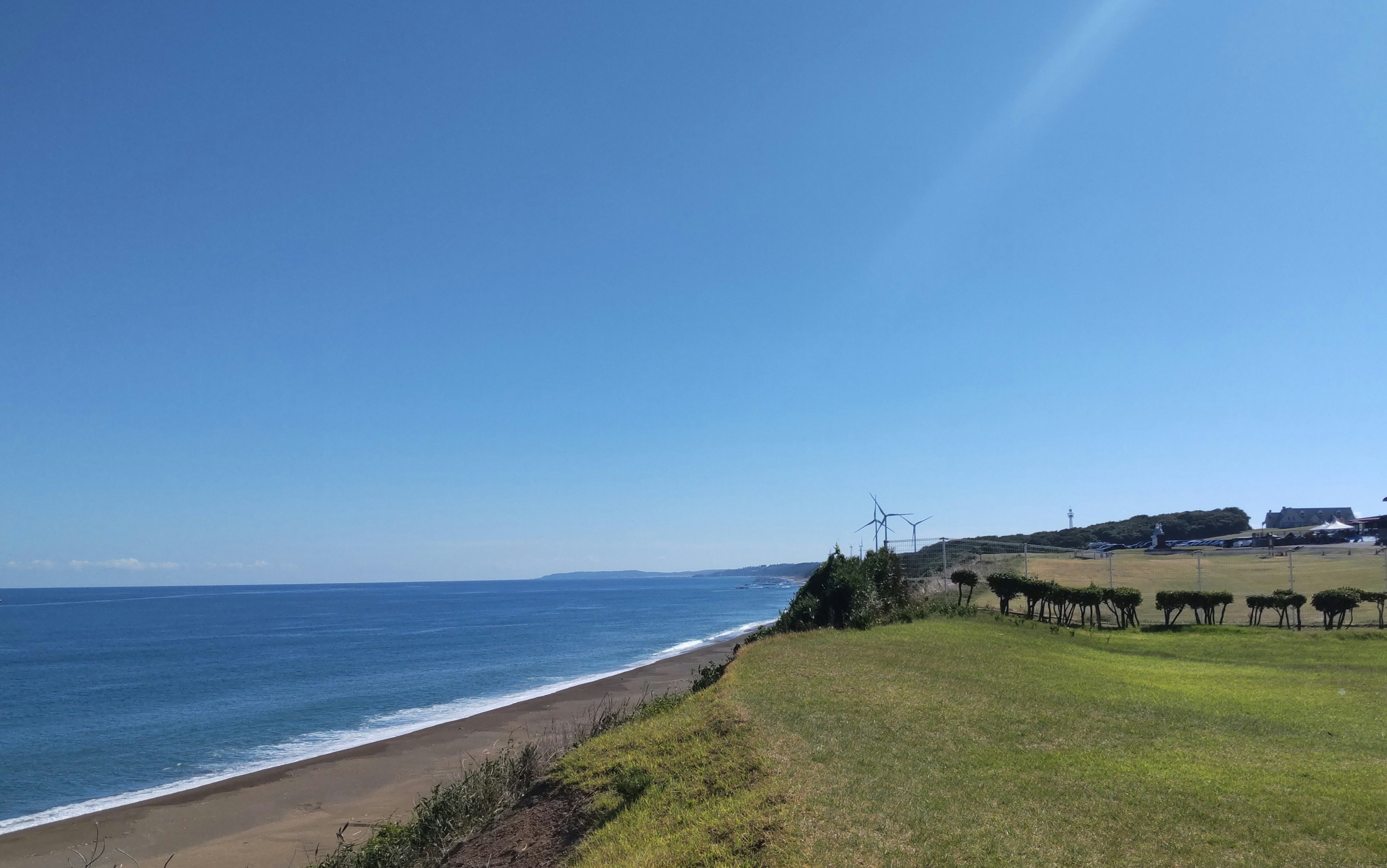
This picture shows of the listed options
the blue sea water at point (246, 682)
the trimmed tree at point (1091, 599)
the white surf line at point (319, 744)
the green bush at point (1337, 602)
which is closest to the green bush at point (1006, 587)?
the trimmed tree at point (1091, 599)

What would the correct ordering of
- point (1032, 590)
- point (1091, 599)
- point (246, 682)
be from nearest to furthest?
1. point (1091, 599)
2. point (1032, 590)
3. point (246, 682)

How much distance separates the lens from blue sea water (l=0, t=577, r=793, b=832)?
2430 centimetres

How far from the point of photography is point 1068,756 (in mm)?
9289

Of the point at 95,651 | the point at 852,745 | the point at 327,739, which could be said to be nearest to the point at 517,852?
the point at 852,745

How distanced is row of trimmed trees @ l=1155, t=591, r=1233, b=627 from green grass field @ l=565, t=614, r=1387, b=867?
10.1 m

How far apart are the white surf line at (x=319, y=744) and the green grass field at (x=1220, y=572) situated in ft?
67.2

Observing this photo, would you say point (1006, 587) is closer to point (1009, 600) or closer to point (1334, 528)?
point (1009, 600)

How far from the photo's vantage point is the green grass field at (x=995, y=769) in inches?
257

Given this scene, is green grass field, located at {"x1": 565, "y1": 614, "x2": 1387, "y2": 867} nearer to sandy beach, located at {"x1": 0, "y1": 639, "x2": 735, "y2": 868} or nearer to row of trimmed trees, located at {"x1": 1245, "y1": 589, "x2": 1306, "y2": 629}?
sandy beach, located at {"x1": 0, "y1": 639, "x2": 735, "y2": 868}

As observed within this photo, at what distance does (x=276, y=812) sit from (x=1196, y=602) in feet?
93.6

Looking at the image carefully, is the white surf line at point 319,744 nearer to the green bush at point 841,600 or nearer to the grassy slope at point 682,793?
the green bush at point 841,600

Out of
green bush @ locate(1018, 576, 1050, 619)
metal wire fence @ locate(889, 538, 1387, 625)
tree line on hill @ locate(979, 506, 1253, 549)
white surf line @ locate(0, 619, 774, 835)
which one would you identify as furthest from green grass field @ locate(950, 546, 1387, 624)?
tree line on hill @ locate(979, 506, 1253, 549)

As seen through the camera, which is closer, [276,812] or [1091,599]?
[276,812]

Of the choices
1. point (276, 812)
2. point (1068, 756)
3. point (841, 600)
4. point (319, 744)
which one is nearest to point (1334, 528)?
point (841, 600)
